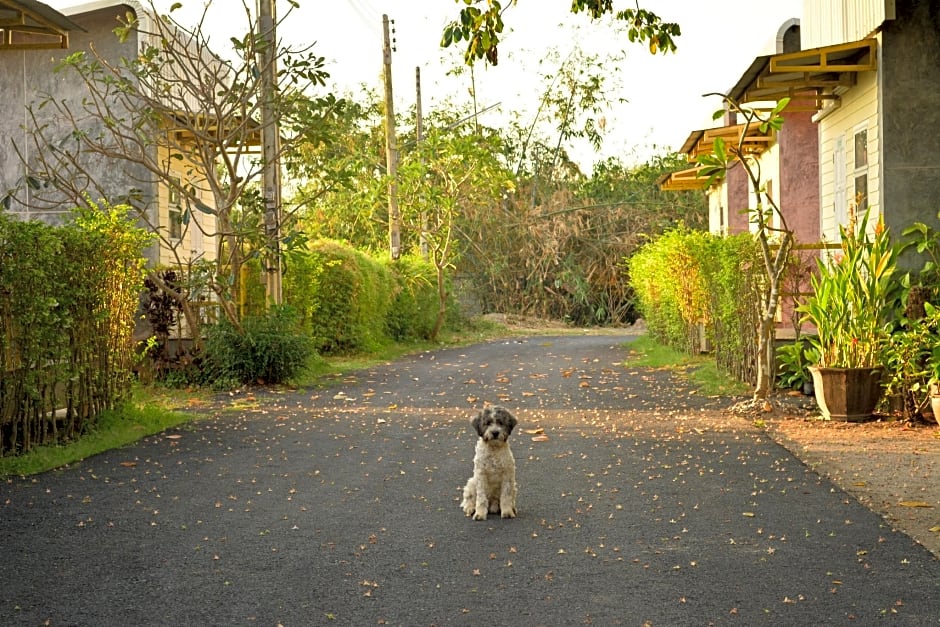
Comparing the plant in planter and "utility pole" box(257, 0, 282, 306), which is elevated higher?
"utility pole" box(257, 0, 282, 306)

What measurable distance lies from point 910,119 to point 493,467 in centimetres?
805

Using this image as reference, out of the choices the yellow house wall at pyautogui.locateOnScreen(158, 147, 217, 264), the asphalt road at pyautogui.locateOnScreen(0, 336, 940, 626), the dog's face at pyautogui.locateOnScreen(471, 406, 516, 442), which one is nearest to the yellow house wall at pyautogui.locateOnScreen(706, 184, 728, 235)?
the yellow house wall at pyautogui.locateOnScreen(158, 147, 217, 264)

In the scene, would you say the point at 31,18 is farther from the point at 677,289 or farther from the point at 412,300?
the point at 412,300

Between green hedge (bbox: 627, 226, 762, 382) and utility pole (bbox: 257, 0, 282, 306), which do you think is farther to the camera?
utility pole (bbox: 257, 0, 282, 306)

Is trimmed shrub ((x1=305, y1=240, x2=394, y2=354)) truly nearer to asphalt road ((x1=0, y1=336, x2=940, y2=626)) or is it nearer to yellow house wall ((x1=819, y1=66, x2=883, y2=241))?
yellow house wall ((x1=819, y1=66, x2=883, y2=241))

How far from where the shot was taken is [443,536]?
6250 millimetres

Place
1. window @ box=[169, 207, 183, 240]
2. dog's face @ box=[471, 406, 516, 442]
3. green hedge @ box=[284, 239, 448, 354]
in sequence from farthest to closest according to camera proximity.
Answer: window @ box=[169, 207, 183, 240] < green hedge @ box=[284, 239, 448, 354] < dog's face @ box=[471, 406, 516, 442]

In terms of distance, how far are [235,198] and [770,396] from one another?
760cm

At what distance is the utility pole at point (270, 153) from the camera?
52.5 ft

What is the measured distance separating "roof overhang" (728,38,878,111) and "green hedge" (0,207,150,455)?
7.38 metres

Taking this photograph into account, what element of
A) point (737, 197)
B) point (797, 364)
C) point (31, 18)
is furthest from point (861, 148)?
point (737, 197)

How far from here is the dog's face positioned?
255 inches

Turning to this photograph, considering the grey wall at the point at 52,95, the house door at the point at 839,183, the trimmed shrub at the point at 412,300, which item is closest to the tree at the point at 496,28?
the house door at the point at 839,183

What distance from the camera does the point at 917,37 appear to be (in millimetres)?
12297
